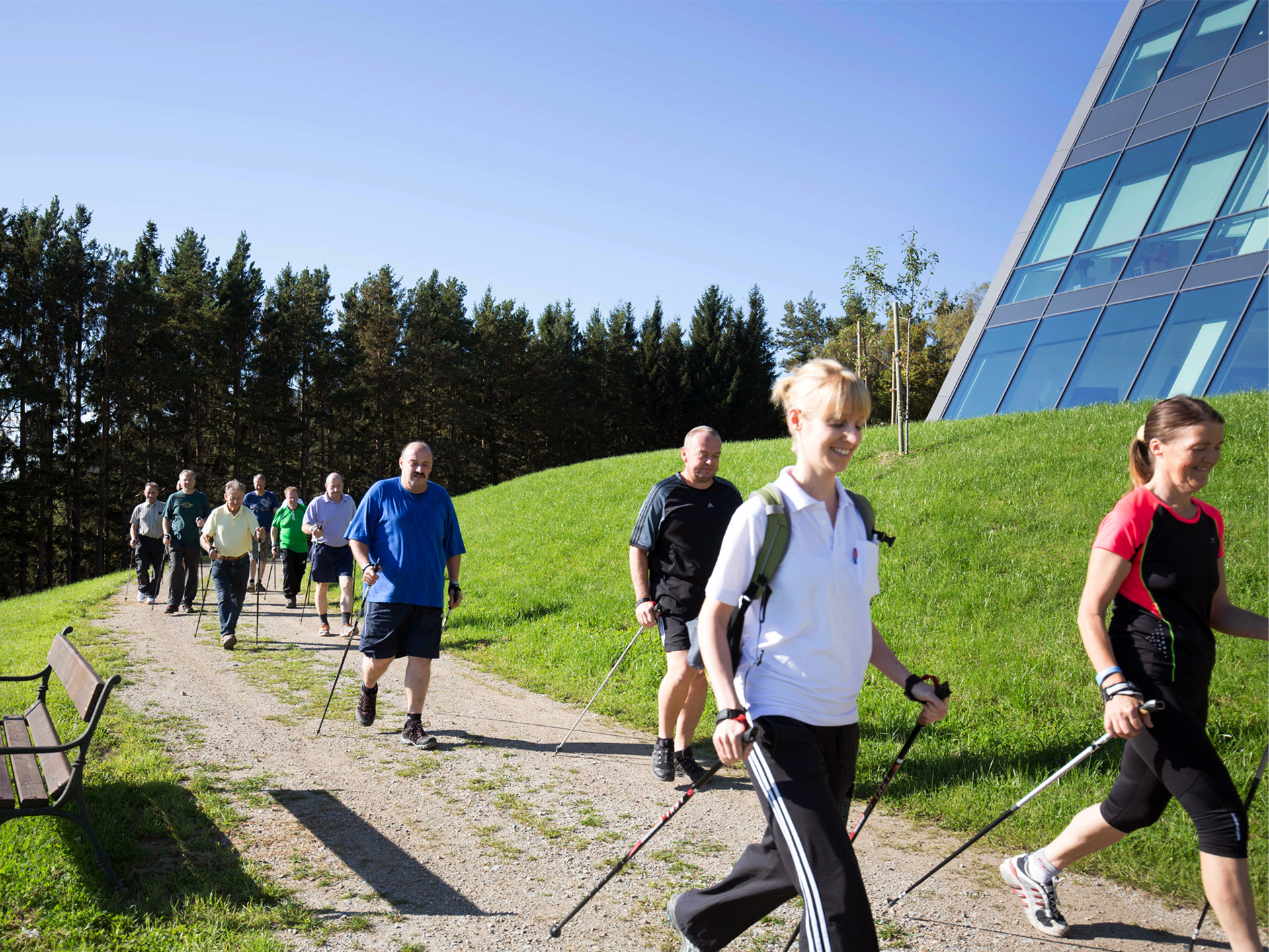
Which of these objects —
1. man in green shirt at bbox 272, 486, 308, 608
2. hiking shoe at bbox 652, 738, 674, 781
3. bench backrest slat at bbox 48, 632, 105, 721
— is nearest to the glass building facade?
hiking shoe at bbox 652, 738, 674, 781

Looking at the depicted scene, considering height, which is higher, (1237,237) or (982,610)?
(1237,237)

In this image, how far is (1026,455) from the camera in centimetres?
1189

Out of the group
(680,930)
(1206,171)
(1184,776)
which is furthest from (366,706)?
(1206,171)

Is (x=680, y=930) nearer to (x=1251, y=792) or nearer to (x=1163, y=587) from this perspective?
(x=1163, y=587)

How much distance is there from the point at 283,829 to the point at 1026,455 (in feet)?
34.3

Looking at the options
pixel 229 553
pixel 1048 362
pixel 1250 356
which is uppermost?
pixel 1048 362

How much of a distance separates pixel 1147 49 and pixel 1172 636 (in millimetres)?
21809

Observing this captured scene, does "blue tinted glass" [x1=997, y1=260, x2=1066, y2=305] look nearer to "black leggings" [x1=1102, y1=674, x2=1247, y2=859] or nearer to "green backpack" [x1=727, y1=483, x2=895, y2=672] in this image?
"black leggings" [x1=1102, y1=674, x2=1247, y2=859]

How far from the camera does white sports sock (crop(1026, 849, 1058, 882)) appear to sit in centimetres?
367

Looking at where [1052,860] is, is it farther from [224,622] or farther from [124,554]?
[124,554]

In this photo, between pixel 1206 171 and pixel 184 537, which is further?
pixel 1206 171

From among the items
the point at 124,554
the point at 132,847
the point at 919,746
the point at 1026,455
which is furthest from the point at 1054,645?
the point at 124,554

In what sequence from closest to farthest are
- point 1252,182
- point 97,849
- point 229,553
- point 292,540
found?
point 97,849 < point 229,553 < point 292,540 < point 1252,182

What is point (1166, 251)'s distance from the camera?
1708 centimetres
